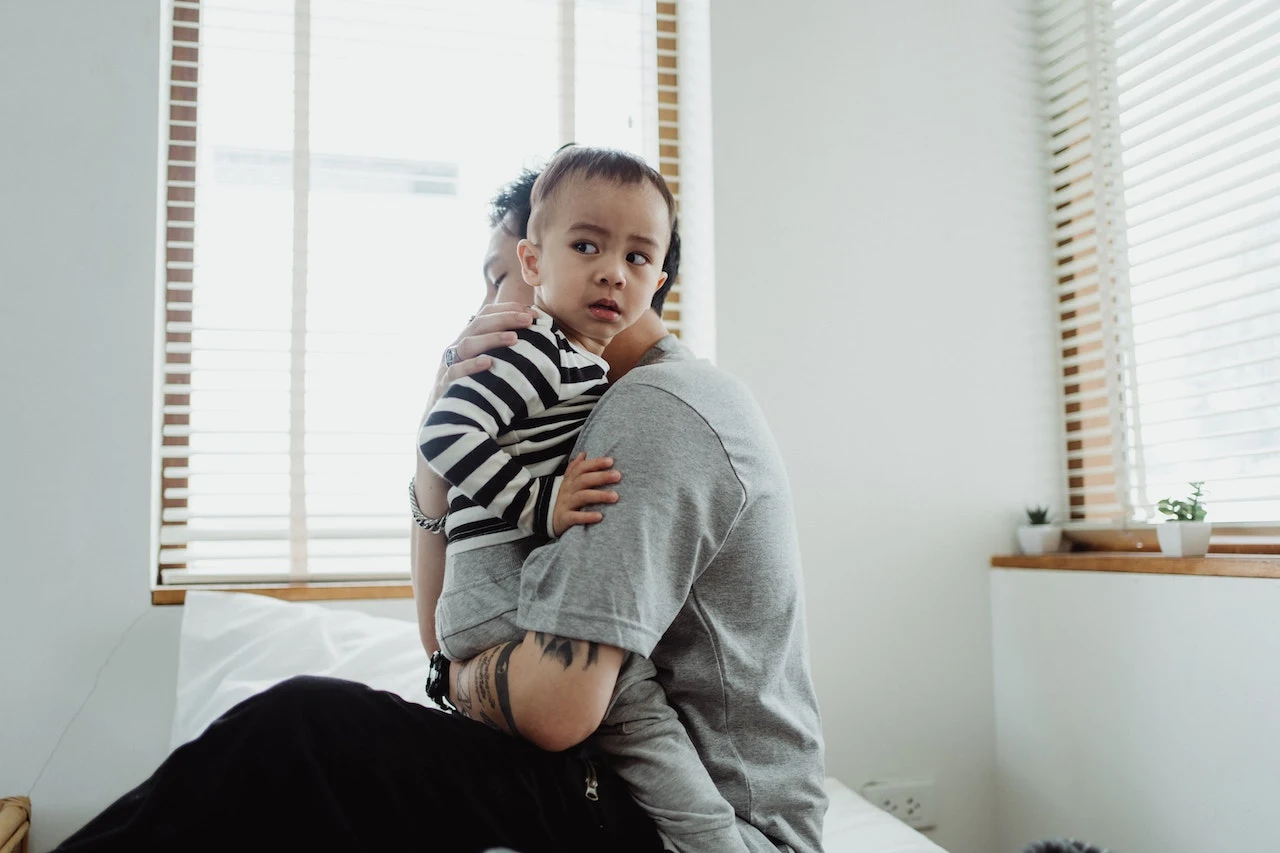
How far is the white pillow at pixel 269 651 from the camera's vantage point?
61.5 inches

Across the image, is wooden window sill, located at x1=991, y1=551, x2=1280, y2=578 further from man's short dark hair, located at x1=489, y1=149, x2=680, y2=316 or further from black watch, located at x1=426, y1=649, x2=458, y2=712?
black watch, located at x1=426, y1=649, x2=458, y2=712

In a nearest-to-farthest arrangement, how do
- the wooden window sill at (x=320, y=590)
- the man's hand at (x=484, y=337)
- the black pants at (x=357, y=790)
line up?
1. the black pants at (x=357, y=790)
2. the man's hand at (x=484, y=337)
3. the wooden window sill at (x=320, y=590)

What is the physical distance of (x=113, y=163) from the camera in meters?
1.79

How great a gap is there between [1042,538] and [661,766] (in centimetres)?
140

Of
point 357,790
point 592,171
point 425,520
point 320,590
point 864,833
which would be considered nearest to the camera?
point 357,790

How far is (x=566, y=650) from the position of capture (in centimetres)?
84

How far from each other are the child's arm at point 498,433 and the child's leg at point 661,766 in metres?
0.17

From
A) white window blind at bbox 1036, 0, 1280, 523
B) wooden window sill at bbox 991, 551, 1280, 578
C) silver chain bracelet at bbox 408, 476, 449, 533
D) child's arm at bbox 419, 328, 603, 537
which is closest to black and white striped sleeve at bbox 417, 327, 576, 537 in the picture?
child's arm at bbox 419, 328, 603, 537

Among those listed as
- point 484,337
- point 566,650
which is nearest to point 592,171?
point 484,337

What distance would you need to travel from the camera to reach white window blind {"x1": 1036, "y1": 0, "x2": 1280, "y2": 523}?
1705mm

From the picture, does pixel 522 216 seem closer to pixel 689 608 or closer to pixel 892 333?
pixel 689 608

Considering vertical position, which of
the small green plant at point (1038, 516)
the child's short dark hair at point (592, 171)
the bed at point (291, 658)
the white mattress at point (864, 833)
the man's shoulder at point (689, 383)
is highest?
the child's short dark hair at point (592, 171)

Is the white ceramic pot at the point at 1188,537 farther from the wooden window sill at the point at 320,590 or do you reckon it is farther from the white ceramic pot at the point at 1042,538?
the wooden window sill at the point at 320,590

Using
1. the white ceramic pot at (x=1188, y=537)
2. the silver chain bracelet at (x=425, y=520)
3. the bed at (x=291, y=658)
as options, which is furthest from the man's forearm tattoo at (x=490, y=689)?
the white ceramic pot at (x=1188, y=537)
